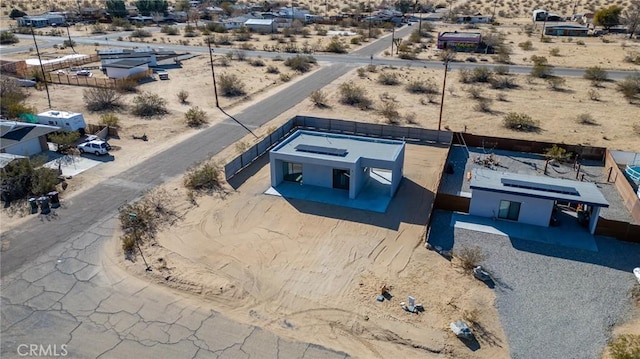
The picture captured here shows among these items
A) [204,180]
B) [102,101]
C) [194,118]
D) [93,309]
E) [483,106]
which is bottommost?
[93,309]

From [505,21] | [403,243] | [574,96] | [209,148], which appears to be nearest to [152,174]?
[209,148]

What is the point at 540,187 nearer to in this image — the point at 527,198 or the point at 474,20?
the point at 527,198

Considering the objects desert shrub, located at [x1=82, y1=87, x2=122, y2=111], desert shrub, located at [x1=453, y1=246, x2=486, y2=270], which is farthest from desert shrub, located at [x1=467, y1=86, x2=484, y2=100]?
desert shrub, located at [x1=82, y1=87, x2=122, y2=111]

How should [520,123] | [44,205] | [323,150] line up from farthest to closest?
[520,123] → [323,150] → [44,205]

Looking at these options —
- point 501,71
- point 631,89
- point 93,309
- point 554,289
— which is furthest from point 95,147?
point 631,89

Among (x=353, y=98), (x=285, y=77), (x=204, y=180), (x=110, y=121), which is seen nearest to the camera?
(x=204, y=180)

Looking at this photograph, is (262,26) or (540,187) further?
(262,26)

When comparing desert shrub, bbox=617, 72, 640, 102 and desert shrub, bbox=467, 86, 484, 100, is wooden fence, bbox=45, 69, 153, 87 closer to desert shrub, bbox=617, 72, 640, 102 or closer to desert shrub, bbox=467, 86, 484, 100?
desert shrub, bbox=467, 86, 484, 100
